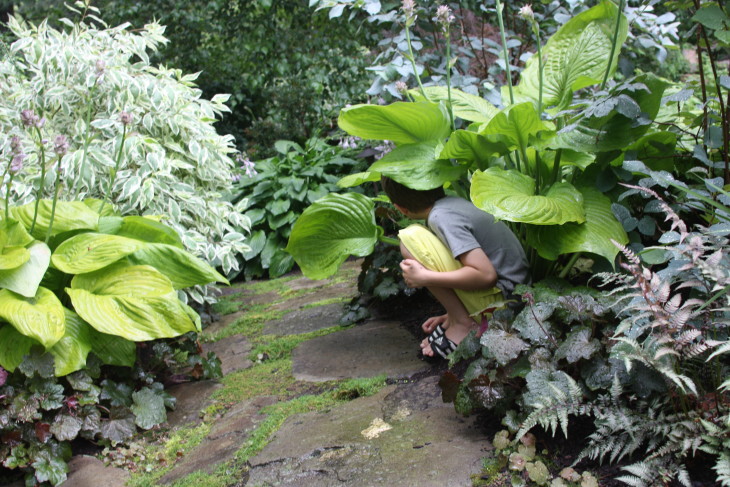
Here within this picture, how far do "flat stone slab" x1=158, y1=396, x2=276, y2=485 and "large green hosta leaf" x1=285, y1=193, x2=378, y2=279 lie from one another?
683 millimetres

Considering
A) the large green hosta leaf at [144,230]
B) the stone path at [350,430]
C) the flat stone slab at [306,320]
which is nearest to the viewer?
the stone path at [350,430]

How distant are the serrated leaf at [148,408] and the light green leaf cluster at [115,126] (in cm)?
116

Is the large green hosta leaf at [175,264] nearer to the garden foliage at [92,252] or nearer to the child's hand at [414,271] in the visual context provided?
the garden foliage at [92,252]

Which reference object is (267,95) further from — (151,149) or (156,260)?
(156,260)

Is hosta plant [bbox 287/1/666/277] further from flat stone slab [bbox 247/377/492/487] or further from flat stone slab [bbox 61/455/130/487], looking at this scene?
flat stone slab [bbox 61/455/130/487]

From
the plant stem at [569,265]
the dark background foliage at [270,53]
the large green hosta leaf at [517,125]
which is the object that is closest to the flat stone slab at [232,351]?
the plant stem at [569,265]

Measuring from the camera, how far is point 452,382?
2018mm

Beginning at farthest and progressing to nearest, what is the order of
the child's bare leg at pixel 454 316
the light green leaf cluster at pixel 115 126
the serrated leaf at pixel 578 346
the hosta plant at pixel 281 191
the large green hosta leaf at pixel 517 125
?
the hosta plant at pixel 281 191, the light green leaf cluster at pixel 115 126, the child's bare leg at pixel 454 316, the large green hosta leaf at pixel 517 125, the serrated leaf at pixel 578 346

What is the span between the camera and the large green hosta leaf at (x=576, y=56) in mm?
2723

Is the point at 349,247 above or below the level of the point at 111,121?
below

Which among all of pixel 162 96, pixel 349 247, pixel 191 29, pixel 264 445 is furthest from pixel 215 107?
pixel 191 29

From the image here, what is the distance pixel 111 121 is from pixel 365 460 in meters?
2.47

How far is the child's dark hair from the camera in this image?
2.76 m

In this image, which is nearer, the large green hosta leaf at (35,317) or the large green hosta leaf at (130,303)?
the large green hosta leaf at (35,317)
